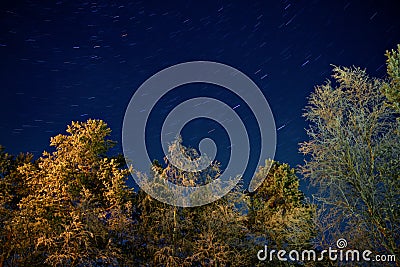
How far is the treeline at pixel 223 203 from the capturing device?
9549mm

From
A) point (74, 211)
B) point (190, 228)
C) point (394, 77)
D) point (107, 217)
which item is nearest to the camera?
point (394, 77)

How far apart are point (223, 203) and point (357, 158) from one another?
8.77 m

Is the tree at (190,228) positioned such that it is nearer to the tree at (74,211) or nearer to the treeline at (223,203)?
the treeline at (223,203)

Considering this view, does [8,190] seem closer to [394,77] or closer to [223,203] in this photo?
[223,203]

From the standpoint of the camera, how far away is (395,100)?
372 inches

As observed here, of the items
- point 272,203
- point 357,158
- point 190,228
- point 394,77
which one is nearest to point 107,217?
point 190,228

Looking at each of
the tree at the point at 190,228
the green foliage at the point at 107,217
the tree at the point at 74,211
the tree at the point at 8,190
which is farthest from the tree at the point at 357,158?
the tree at the point at 8,190

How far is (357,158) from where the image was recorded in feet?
32.1

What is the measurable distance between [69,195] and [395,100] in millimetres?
13987

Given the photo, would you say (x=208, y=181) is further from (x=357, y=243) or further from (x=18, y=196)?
(x=18, y=196)

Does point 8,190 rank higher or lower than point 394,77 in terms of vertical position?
lower

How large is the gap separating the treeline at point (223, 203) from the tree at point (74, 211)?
2.1 inches

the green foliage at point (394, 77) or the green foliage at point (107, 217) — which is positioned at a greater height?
the green foliage at point (394, 77)

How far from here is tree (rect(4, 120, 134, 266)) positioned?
1413 cm
